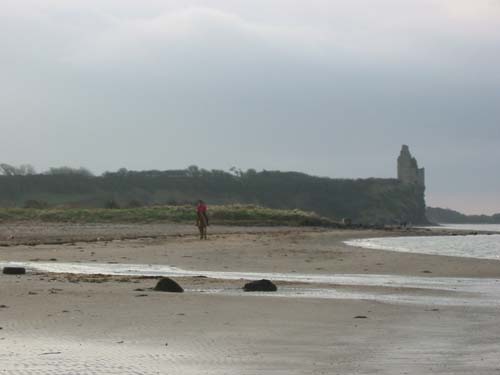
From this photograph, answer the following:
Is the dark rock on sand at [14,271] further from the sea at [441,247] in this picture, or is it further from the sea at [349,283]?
the sea at [441,247]

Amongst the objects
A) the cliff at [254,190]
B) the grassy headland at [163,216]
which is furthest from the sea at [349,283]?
the cliff at [254,190]

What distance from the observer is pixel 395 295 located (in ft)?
44.0

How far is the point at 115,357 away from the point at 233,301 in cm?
435

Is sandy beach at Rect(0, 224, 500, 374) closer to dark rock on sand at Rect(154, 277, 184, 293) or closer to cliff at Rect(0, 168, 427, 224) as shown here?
dark rock on sand at Rect(154, 277, 184, 293)

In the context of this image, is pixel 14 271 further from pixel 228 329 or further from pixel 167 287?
pixel 228 329

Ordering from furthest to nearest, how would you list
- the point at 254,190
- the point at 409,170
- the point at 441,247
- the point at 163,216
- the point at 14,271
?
1. the point at 409,170
2. the point at 254,190
3. the point at 163,216
4. the point at 441,247
5. the point at 14,271

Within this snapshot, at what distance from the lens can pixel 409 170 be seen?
566 ft

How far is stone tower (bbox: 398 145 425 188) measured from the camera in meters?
169

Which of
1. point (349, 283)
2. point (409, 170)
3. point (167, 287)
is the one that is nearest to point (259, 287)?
point (167, 287)

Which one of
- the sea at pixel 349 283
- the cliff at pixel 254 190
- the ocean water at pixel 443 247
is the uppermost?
the cliff at pixel 254 190

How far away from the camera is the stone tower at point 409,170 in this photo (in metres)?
169

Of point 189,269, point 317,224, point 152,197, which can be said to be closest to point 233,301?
point 189,269

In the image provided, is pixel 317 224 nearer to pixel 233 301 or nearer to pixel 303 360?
pixel 233 301

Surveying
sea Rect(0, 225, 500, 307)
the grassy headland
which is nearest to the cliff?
the grassy headland
